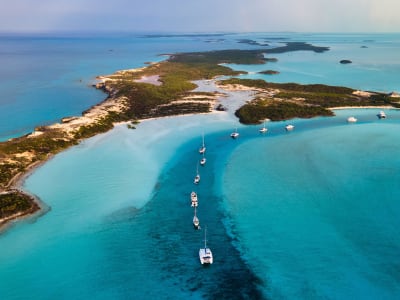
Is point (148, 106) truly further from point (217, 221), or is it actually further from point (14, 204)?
point (217, 221)

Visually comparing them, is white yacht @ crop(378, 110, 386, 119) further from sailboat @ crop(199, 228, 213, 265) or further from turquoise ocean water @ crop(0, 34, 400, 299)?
sailboat @ crop(199, 228, 213, 265)

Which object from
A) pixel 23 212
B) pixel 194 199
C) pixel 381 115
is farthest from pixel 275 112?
pixel 23 212

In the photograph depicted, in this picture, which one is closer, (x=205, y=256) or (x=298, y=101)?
(x=205, y=256)

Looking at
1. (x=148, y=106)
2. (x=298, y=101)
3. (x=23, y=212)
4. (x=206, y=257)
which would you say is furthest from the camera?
(x=298, y=101)

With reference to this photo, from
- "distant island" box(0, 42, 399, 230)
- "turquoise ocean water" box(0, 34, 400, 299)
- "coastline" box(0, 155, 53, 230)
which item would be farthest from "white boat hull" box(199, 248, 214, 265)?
"distant island" box(0, 42, 399, 230)

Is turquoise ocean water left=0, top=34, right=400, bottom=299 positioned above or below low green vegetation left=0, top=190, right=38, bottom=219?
below

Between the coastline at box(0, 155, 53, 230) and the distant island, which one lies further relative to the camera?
the distant island

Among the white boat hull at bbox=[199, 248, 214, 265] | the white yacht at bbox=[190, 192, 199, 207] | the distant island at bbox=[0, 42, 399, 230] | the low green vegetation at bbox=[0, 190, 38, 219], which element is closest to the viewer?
the white boat hull at bbox=[199, 248, 214, 265]
